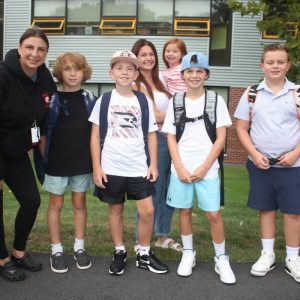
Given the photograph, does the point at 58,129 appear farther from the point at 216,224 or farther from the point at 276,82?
the point at 276,82

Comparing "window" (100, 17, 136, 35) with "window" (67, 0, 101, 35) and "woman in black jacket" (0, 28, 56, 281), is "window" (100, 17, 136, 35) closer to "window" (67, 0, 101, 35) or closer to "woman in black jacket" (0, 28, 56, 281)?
"window" (67, 0, 101, 35)

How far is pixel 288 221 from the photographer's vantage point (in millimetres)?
4234

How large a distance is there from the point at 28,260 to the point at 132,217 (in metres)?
3.16

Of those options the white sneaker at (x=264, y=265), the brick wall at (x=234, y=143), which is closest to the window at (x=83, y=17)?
the brick wall at (x=234, y=143)

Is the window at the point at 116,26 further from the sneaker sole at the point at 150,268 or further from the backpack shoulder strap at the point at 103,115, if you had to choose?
the sneaker sole at the point at 150,268

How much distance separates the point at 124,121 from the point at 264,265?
69.9 inches

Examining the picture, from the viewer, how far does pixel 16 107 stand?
12.5 feet

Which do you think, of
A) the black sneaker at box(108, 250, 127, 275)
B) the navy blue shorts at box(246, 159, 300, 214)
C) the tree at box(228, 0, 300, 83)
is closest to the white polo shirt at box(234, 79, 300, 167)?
the navy blue shorts at box(246, 159, 300, 214)

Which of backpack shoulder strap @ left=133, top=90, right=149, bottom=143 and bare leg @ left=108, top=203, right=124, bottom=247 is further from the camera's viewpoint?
bare leg @ left=108, top=203, right=124, bottom=247

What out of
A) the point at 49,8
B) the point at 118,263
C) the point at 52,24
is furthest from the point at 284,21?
the point at 49,8

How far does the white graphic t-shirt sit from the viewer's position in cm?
407

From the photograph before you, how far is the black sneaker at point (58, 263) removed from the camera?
4.11m

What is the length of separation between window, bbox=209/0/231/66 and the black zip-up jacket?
1558 centimetres

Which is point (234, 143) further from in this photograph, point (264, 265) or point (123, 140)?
point (123, 140)
